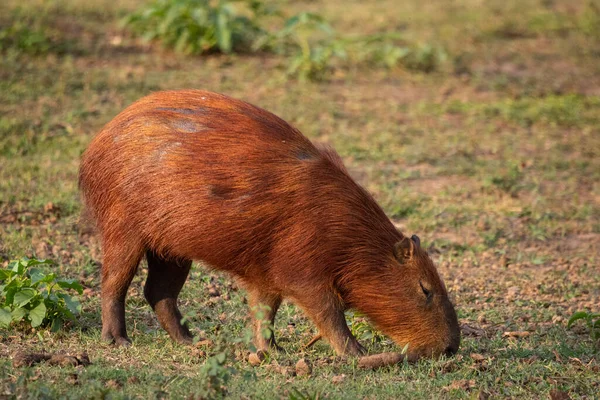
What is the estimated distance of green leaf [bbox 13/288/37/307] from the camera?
15.8 ft

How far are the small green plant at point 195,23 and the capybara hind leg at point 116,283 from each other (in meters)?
5.66

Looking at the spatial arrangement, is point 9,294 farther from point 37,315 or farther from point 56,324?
point 56,324

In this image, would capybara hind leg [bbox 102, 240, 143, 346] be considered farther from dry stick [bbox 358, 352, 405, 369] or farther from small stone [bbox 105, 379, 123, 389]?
dry stick [bbox 358, 352, 405, 369]

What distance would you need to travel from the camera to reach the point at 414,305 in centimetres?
473

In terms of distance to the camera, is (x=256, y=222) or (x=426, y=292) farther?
(x=426, y=292)

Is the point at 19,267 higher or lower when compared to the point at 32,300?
higher

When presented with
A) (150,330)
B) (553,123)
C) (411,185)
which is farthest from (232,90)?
(150,330)

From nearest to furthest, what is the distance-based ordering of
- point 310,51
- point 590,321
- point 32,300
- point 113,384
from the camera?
point 113,384 < point 32,300 < point 590,321 < point 310,51

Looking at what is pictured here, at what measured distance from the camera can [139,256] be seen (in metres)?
4.86

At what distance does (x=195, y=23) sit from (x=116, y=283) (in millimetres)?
5967

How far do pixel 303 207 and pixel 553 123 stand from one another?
5662 millimetres

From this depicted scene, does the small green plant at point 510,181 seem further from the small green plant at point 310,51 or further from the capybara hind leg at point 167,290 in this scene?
the capybara hind leg at point 167,290

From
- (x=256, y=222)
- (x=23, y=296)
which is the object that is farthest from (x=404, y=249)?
(x=23, y=296)

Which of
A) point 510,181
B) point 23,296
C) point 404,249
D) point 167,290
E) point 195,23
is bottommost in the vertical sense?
point 510,181
